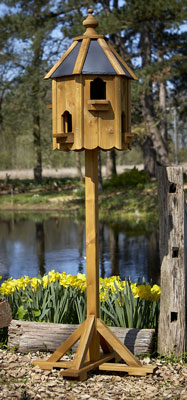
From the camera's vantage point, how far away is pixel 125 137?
208 inches

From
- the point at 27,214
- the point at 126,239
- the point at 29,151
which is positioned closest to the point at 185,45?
the point at 27,214

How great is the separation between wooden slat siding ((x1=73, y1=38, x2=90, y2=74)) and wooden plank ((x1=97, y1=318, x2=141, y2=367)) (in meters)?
2.17

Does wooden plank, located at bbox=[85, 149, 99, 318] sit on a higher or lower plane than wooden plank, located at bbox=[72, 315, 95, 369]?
higher

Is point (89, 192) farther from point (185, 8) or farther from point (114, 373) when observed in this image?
point (185, 8)

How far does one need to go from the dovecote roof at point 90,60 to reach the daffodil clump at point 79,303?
2045 millimetres

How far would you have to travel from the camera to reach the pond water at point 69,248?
11523 millimetres

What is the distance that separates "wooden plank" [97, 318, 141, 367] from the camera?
16.8 ft

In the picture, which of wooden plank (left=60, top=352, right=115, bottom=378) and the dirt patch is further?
wooden plank (left=60, top=352, right=115, bottom=378)

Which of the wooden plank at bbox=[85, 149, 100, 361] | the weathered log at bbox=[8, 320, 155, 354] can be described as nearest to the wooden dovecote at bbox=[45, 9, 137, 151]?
the wooden plank at bbox=[85, 149, 100, 361]

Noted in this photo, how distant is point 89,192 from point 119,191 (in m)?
21.2

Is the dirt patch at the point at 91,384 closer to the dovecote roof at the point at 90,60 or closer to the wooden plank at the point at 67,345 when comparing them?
the wooden plank at the point at 67,345

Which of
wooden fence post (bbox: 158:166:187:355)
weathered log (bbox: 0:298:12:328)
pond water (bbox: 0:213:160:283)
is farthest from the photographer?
pond water (bbox: 0:213:160:283)

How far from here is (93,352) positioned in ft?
17.3

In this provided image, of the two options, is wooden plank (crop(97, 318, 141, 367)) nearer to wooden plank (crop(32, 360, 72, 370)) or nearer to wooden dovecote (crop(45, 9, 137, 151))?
wooden plank (crop(32, 360, 72, 370))
